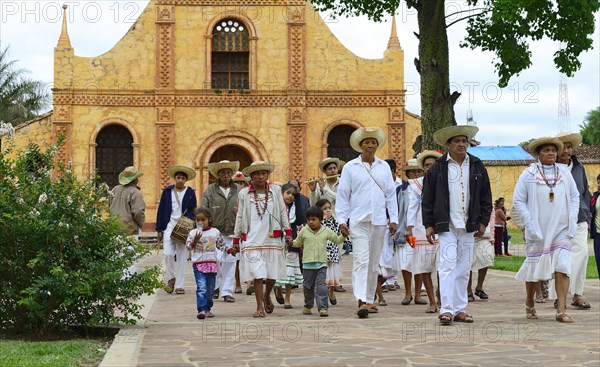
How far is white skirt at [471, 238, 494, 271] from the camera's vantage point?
12.5m

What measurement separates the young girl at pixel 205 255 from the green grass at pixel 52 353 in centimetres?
221

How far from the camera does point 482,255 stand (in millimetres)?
12453

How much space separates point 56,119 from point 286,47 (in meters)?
7.64

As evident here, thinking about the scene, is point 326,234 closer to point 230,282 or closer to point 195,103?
point 230,282

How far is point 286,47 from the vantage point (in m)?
31.2

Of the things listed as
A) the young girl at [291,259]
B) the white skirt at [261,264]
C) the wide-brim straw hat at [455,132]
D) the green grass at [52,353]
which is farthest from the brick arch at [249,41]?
the green grass at [52,353]

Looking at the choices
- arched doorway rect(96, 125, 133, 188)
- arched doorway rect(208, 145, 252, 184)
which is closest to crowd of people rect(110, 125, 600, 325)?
arched doorway rect(208, 145, 252, 184)

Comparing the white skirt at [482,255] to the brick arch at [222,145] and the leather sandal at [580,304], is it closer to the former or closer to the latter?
the leather sandal at [580,304]

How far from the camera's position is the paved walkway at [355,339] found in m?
7.32

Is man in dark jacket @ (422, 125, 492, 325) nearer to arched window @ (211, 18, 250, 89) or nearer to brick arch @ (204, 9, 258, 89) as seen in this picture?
brick arch @ (204, 9, 258, 89)

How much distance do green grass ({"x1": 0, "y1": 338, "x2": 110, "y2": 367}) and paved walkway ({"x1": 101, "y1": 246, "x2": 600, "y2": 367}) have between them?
182 mm

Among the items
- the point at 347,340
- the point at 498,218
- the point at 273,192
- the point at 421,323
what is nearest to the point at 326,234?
the point at 273,192

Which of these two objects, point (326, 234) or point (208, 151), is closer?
point (326, 234)

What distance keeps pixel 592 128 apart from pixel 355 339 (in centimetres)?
6267
